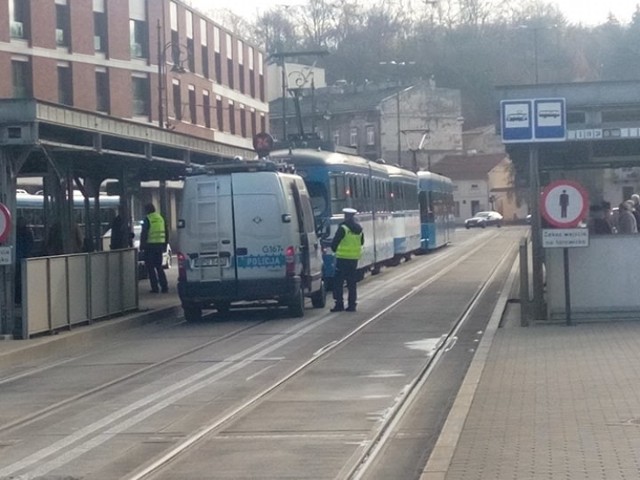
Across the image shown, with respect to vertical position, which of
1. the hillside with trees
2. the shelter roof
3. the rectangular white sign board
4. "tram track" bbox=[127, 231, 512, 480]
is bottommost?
"tram track" bbox=[127, 231, 512, 480]

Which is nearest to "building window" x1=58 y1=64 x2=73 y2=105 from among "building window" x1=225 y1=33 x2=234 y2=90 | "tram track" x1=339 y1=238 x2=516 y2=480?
"building window" x1=225 y1=33 x2=234 y2=90

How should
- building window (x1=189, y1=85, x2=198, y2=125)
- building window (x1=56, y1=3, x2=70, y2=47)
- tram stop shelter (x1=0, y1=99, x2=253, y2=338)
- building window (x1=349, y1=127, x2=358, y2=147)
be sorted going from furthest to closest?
building window (x1=349, y1=127, x2=358, y2=147) → building window (x1=189, y1=85, x2=198, y2=125) → building window (x1=56, y1=3, x2=70, y2=47) → tram stop shelter (x1=0, y1=99, x2=253, y2=338)

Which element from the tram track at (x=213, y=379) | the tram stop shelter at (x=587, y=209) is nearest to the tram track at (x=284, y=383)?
the tram track at (x=213, y=379)

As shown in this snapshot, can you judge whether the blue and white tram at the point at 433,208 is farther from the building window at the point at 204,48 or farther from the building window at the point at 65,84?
the building window at the point at 65,84

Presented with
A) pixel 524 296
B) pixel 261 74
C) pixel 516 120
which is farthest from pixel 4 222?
pixel 261 74

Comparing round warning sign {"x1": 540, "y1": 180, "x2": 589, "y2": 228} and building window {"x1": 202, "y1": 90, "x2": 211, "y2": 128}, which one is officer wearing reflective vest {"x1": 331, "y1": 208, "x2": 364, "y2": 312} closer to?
round warning sign {"x1": 540, "y1": 180, "x2": 589, "y2": 228}

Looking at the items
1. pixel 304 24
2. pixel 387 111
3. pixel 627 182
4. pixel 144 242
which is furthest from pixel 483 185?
pixel 144 242

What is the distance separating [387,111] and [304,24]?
972 cm

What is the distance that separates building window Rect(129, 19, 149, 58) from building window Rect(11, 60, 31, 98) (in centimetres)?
722

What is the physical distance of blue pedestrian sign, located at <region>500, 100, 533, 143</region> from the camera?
63.3ft

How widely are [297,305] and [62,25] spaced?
107ft

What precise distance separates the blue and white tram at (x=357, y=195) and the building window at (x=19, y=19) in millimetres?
16724

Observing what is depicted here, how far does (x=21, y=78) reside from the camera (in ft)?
167

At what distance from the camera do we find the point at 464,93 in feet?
377
